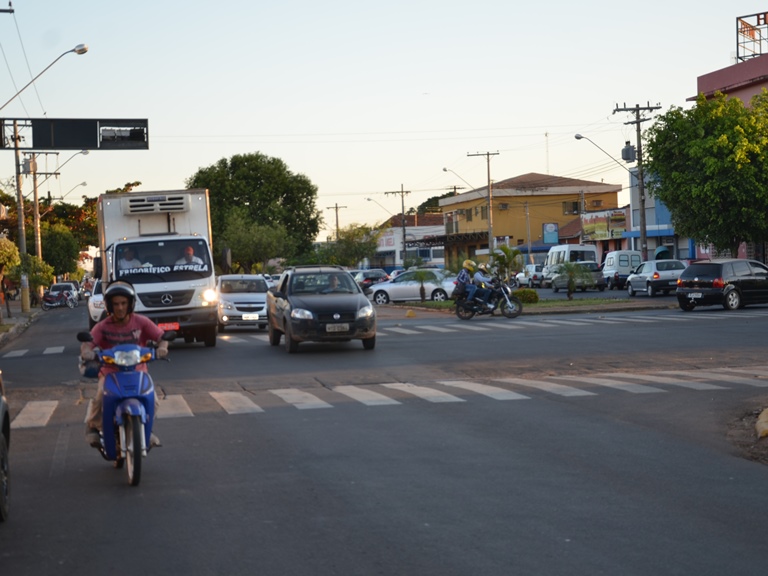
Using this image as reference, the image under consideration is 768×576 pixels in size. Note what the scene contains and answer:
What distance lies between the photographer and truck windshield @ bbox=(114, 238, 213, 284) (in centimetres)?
2453

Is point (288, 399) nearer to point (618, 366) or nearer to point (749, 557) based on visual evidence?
point (618, 366)

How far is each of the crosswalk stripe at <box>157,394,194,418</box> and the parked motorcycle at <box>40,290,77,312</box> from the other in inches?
2179

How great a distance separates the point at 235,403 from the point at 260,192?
77.3m

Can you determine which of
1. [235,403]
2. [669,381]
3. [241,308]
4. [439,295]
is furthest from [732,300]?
[235,403]

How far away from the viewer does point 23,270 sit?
59062 mm

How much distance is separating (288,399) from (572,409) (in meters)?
3.72

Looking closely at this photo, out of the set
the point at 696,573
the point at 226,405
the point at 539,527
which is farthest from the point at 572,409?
the point at 696,573

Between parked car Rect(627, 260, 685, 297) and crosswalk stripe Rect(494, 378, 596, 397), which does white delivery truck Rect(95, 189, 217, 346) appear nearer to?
crosswalk stripe Rect(494, 378, 596, 397)

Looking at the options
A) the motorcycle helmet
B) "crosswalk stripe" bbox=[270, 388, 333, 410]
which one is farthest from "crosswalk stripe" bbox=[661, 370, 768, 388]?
the motorcycle helmet

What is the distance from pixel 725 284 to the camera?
35.1 meters

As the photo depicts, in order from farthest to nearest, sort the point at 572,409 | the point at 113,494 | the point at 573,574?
the point at 572,409
the point at 113,494
the point at 573,574

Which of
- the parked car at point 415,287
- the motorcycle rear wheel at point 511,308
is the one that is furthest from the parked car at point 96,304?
the parked car at point 415,287

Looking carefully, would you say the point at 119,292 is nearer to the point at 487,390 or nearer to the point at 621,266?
the point at 487,390

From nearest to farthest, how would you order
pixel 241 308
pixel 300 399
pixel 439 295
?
pixel 300 399, pixel 241 308, pixel 439 295
